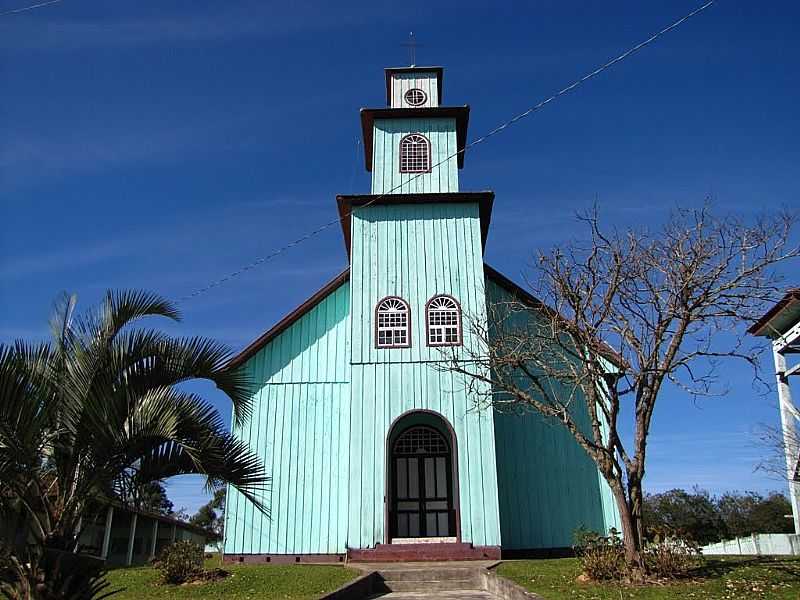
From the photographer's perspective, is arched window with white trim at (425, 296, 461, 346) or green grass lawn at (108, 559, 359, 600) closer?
green grass lawn at (108, 559, 359, 600)

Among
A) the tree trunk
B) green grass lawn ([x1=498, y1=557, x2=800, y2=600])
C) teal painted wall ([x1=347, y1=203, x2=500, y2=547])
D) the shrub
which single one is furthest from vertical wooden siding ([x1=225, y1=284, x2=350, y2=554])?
the tree trunk

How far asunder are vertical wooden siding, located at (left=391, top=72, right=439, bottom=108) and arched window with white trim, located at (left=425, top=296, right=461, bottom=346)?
6.82 meters

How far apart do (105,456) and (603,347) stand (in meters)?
10.8

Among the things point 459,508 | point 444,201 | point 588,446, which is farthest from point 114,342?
point 444,201

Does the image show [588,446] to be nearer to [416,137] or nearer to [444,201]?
[444,201]

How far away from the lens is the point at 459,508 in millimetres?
15070

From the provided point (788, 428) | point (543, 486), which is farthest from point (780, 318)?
point (543, 486)

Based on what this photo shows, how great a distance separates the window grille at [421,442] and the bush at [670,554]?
722 centimetres

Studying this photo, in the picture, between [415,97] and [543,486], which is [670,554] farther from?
[415,97]

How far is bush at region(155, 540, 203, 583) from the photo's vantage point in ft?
38.9

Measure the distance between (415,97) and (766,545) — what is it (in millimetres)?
15961

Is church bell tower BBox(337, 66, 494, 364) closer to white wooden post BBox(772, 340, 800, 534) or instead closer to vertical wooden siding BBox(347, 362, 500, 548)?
vertical wooden siding BBox(347, 362, 500, 548)

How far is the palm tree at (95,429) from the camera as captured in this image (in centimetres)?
666

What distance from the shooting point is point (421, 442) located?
57.6 feet
